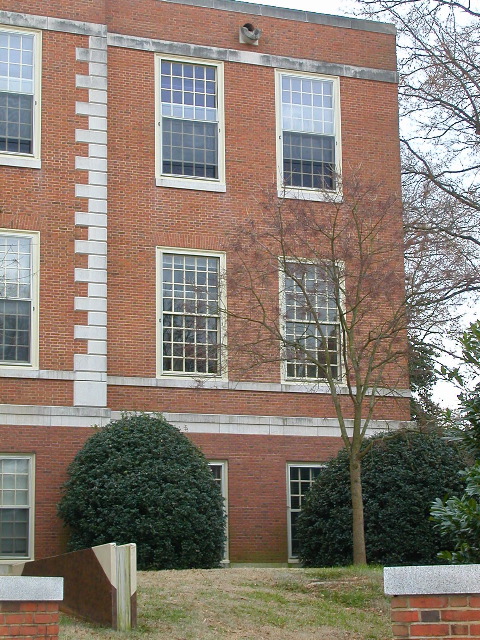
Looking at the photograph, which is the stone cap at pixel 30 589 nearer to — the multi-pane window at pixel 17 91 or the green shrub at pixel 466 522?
the green shrub at pixel 466 522

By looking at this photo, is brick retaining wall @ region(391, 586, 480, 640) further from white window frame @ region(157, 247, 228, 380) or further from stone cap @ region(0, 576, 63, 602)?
white window frame @ region(157, 247, 228, 380)

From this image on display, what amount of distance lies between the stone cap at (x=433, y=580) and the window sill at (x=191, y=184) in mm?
15836

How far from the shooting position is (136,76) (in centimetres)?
2356

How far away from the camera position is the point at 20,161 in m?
22.1

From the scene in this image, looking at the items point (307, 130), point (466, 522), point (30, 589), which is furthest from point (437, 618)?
point (307, 130)

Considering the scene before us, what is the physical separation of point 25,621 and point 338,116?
1755cm

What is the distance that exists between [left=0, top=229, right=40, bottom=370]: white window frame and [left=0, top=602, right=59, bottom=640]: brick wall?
12.1m

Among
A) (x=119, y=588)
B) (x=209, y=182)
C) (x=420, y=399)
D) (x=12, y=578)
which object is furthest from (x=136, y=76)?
(x=12, y=578)

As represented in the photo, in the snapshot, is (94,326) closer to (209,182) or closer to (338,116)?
(209,182)

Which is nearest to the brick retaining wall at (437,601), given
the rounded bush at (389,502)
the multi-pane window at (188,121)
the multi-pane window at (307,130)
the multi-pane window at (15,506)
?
the rounded bush at (389,502)

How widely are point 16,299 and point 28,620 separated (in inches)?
502

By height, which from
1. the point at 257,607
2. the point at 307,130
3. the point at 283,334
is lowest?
the point at 257,607

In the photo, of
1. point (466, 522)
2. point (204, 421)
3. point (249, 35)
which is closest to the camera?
point (466, 522)

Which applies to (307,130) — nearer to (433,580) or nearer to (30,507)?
(30,507)
